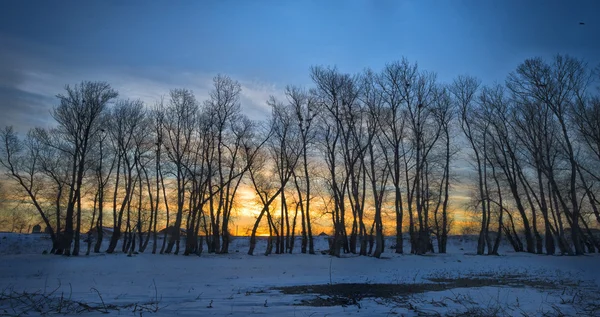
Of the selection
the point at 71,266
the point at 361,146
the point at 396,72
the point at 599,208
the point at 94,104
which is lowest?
the point at 71,266

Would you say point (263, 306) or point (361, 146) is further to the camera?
point (361, 146)

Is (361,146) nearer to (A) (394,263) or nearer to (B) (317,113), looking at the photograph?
(B) (317,113)

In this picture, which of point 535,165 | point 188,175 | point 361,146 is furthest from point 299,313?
point 535,165

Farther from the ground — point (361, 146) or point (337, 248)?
point (361, 146)

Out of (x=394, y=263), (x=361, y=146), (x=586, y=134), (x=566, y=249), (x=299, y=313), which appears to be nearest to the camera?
(x=299, y=313)

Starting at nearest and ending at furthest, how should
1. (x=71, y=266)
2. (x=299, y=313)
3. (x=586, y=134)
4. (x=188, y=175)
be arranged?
(x=299, y=313), (x=71, y=266), (x=586, y=134), (x=188, y=175)

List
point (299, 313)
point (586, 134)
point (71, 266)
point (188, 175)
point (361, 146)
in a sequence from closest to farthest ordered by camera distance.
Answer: point (299, 313) → point (71, 266) → point (586, 134) → point (361, 146) → point (188, 175)

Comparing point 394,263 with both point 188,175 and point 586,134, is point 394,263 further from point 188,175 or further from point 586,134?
point 188,175

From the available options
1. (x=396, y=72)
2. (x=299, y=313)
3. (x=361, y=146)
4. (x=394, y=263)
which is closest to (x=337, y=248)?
(x=394, y=263)

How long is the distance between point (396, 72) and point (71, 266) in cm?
2530

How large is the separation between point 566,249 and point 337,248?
17472mm

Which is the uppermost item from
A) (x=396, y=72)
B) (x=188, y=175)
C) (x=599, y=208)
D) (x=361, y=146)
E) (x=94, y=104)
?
(x=396, y=72)

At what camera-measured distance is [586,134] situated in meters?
26.2

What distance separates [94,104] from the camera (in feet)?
89.3
